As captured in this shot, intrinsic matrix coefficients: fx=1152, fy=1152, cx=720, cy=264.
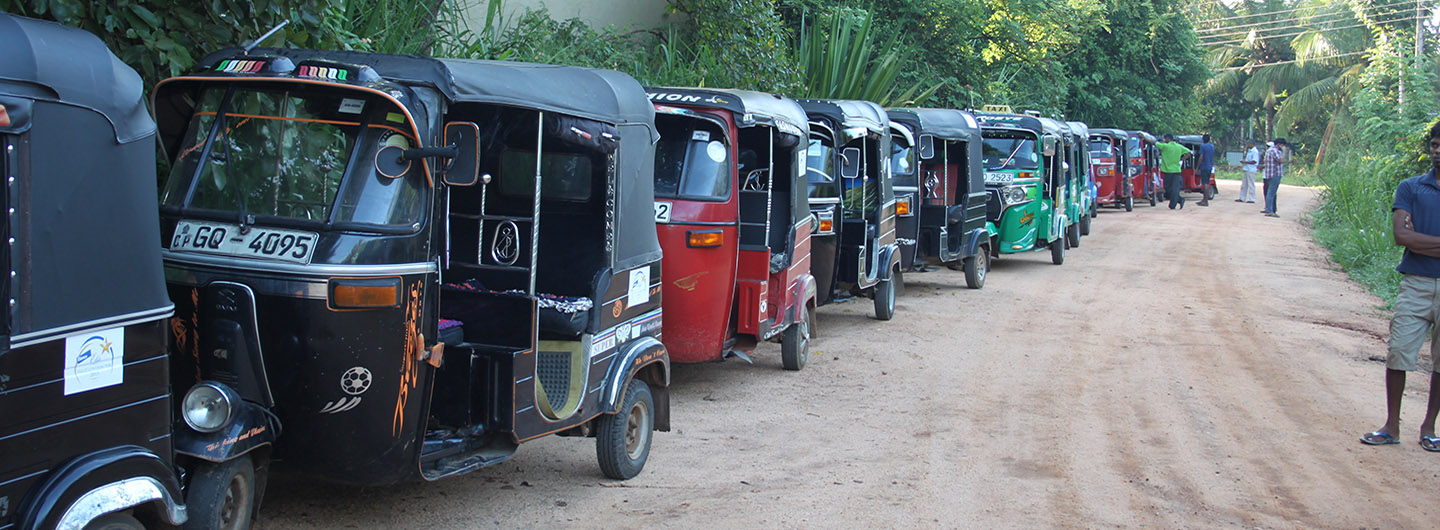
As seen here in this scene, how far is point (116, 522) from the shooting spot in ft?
11.7

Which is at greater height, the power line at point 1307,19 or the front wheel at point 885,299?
the power line at point 1307,19

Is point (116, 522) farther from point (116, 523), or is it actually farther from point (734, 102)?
point (734, 102)

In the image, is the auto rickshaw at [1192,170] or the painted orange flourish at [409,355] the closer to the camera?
the painted orange flourish at [409,355]

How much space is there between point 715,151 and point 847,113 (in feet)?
10.1

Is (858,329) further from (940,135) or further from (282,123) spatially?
(282,123)

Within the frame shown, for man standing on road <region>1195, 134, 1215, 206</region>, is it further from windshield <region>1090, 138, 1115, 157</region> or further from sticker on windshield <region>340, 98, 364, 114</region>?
sticker on windshield <region>340, 98, 364, 114</region>

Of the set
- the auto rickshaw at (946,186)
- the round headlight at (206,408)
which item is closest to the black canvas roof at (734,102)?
the round headlight at (206,408)

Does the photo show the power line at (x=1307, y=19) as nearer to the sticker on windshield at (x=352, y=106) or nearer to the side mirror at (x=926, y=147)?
the side mirror at (x=926, y=147)

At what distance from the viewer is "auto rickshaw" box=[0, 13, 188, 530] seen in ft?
10.7

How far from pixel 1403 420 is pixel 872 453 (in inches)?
158

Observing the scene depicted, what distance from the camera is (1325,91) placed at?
48.1 meters

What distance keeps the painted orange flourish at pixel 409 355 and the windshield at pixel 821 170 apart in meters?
6.22

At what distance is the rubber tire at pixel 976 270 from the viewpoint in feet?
48.1

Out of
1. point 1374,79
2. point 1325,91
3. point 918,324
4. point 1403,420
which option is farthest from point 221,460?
point 1325,91
